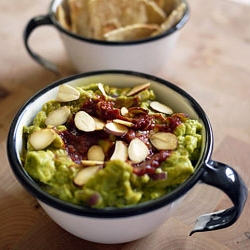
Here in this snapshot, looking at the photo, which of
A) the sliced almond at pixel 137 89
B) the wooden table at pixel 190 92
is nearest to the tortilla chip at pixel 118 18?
the wooden table at pixel 190 92

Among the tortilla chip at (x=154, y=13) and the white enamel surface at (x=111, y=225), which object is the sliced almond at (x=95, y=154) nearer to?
the white enamel surface at (x=111, y=225)

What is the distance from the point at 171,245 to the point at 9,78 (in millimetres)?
837

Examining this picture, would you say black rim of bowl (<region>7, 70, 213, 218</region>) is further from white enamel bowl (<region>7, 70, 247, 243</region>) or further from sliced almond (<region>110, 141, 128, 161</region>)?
sliced almond (<region>110, 141, 128, 161</region>)

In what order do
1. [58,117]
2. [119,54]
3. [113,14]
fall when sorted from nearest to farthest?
[58,117] < [119,54] < [113,14]

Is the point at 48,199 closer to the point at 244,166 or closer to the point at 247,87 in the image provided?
the point at 244,166

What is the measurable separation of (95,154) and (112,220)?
16cm

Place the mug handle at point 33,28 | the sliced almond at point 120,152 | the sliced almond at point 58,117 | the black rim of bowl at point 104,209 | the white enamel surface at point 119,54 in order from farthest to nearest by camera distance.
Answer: the mug handle at point 33,28 → the white enamel surface at point 119,54 → the sliced almond at point 58,117 → the sliced almond at point 120,152 → the black rim of bowl at point 104,209

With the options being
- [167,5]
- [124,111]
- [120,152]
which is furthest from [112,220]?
[167,5]

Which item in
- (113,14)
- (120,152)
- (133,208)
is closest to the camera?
(133,208)

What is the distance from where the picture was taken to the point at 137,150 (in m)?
0.96

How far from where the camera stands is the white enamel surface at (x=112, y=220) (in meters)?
0.88

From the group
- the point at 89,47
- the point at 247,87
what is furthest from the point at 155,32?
the point at 247,87

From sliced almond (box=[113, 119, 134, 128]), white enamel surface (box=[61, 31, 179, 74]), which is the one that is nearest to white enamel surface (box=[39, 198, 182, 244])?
sliced almond (box=[113, 119, 134, 128])

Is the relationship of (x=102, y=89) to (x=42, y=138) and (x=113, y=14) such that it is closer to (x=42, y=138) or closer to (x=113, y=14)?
(x=42, y=138)
